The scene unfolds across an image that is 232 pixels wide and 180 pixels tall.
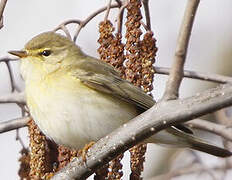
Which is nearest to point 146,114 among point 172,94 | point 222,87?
point 172,94

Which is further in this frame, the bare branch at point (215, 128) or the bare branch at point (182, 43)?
the bare branch at point (215, 128)

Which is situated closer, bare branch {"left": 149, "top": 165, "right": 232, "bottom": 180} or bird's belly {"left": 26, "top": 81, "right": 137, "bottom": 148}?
bird's belly {"left": 26, "top": 81, "right": 137, "bottom": 148}

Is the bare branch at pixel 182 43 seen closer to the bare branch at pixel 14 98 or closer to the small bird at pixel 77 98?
the small bird at pixel 77 98

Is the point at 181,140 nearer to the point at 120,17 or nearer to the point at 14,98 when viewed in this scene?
the point at 120,17

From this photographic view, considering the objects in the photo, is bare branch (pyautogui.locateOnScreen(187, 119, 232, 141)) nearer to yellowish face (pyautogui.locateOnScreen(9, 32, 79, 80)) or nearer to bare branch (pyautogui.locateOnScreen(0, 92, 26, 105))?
yellowish face (pyautogui.locateOnScreen(9, 32, 79, 80))

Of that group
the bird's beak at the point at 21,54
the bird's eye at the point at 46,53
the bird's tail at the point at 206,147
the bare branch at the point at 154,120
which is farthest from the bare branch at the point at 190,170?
the bare branch at the point at 154,120

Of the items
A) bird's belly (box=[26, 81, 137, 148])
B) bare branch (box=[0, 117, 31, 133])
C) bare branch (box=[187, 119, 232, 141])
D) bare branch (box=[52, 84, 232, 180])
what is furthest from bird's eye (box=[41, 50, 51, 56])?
bare branch (box=[52, 84, 232, 180])

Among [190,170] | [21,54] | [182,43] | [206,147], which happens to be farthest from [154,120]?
[190,170]
